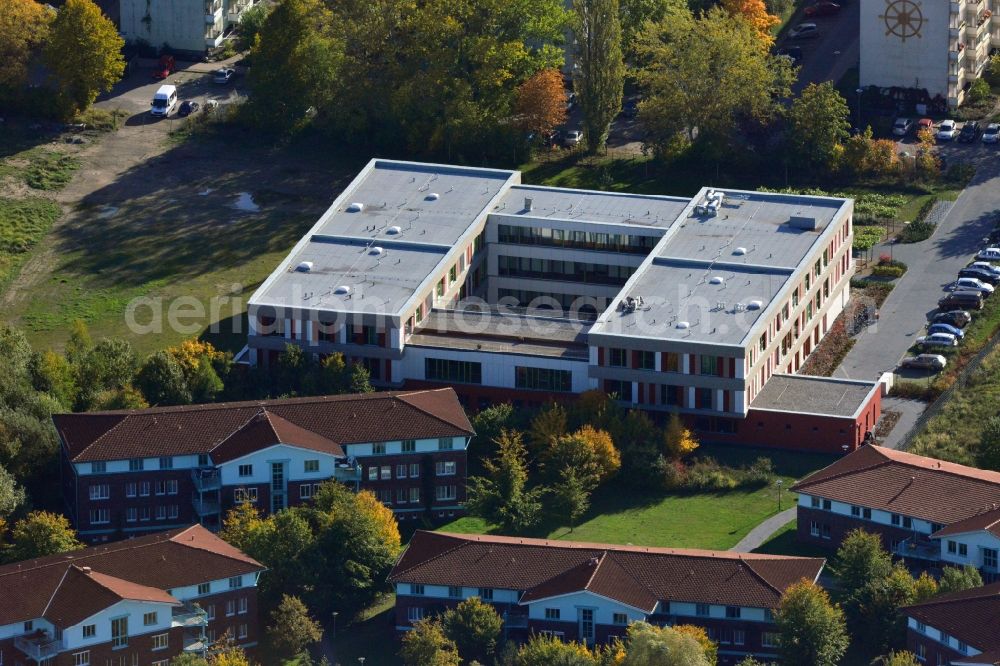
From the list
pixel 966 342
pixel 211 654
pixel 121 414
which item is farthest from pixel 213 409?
pixel 966 342

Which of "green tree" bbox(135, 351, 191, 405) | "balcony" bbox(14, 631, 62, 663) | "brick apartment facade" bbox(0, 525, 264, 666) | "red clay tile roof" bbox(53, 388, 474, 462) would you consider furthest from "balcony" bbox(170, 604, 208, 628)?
"green tree" bbox(135, 351, 191, 405)

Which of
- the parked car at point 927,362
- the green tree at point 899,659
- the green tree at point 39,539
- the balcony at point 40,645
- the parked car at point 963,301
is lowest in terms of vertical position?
the green tree at point 899,659

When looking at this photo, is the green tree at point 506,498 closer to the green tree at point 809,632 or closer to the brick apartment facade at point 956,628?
the green tree at point 809,632

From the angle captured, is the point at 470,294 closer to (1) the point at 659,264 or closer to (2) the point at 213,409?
(1) the point at 659,264

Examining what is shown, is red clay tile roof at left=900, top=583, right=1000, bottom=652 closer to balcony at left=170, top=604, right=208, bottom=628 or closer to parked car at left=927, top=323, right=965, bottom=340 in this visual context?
balcony at left=170, top=604, right=208, bottom=628

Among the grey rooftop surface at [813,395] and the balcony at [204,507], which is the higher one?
the grey rooftop surface at [813,395]

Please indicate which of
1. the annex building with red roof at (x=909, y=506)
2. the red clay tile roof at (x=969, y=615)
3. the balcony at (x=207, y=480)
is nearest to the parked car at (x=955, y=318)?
the annex building with red roof at (x=909, y=506)

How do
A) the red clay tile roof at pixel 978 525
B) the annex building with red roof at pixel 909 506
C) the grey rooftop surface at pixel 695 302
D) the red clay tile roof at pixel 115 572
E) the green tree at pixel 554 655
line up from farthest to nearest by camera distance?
the grey rooftop surface at pixel 695 302, the annex building with red roof at pixel 909 506, the red clay tile roof at pixel 978 525, the red clay tile roof at pixel 115 572, the green tree at pixel 554 655
